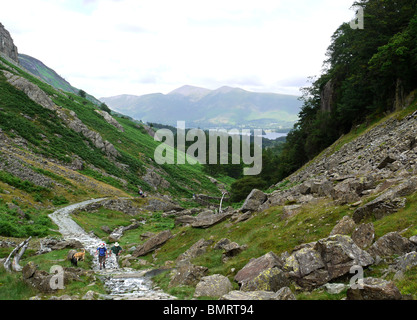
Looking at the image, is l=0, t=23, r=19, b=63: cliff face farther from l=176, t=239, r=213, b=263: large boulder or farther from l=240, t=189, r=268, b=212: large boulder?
l=176, t=239, r=213, b=263: large boulder

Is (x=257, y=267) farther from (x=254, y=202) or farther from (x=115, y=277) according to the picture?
(x=254, y=202)

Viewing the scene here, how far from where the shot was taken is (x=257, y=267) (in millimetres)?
13539

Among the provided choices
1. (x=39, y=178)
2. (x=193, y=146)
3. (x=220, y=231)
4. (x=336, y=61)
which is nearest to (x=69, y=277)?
(x=220, y=231)

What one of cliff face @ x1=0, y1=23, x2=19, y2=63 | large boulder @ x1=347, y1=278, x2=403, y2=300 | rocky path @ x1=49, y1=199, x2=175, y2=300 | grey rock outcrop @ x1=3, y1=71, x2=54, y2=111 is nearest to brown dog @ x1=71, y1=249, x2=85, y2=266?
rocky path @ x1=49, y1=199, x2=175, y2=300

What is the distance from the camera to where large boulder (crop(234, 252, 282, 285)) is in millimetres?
12992

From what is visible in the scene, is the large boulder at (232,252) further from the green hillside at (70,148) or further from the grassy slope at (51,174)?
the green hillside at (70,148)

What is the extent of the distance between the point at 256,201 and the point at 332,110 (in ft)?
129

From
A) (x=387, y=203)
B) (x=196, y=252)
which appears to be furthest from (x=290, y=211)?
(x=387, y=203)

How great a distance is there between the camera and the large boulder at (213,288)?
41.7ft

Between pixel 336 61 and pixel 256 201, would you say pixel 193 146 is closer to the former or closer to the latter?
pixel 336 61

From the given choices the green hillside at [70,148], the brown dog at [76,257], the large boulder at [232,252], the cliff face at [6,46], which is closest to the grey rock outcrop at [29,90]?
the green hillside at [70,148]
